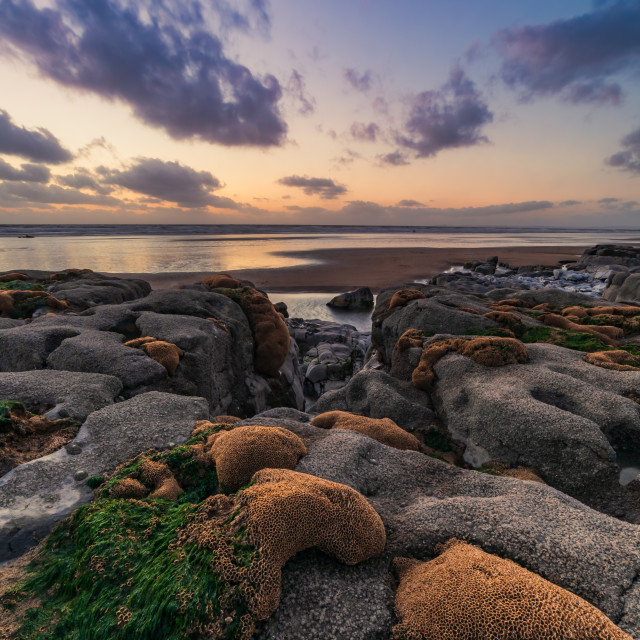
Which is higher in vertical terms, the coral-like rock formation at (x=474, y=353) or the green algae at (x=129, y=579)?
the green algae at (x=129, y=579)

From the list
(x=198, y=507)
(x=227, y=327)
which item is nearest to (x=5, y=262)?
(x=227, y=327)

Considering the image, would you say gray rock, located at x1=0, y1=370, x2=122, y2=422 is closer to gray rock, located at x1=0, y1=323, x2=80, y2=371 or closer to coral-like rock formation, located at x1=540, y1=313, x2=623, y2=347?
gray rock, located at x1=0, y1=323, x2=80, y2=371

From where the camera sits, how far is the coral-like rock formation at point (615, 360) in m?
9.37

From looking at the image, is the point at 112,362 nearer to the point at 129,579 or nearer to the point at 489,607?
the point at 129,579

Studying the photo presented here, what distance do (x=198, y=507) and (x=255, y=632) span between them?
1565mm

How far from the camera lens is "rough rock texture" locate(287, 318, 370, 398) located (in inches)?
691

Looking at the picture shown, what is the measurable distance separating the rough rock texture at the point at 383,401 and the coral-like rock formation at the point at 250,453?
4.23m

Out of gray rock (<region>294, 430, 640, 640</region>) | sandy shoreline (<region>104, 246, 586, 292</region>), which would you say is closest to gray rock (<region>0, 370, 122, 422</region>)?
gray rock (<region>294, 430, 640, 640</region>)

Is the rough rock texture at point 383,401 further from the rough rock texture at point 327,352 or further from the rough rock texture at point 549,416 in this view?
the rough rock texture at point 327,352

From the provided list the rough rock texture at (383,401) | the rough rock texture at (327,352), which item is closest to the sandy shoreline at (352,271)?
the rough rock texture at (327,352)

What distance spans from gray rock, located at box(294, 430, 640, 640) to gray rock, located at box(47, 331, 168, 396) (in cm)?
536

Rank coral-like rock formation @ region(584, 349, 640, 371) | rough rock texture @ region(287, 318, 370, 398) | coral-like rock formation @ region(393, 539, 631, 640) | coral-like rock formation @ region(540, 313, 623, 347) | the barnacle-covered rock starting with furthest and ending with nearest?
rough rock texture @ region(287, 318, 370, 398) < coral-like rock formation @ region(540, 313, 623, 347) < the barnacle-covered rock < coral-like rock formation @ region(584, 349, 640, 371) < coral-like rock formation @ region(393, 539, 631, 640)

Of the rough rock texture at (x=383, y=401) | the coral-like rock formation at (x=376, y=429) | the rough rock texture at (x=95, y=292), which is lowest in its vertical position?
the rough rock texture at (x=383, y=401)

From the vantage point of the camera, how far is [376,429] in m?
7.48
